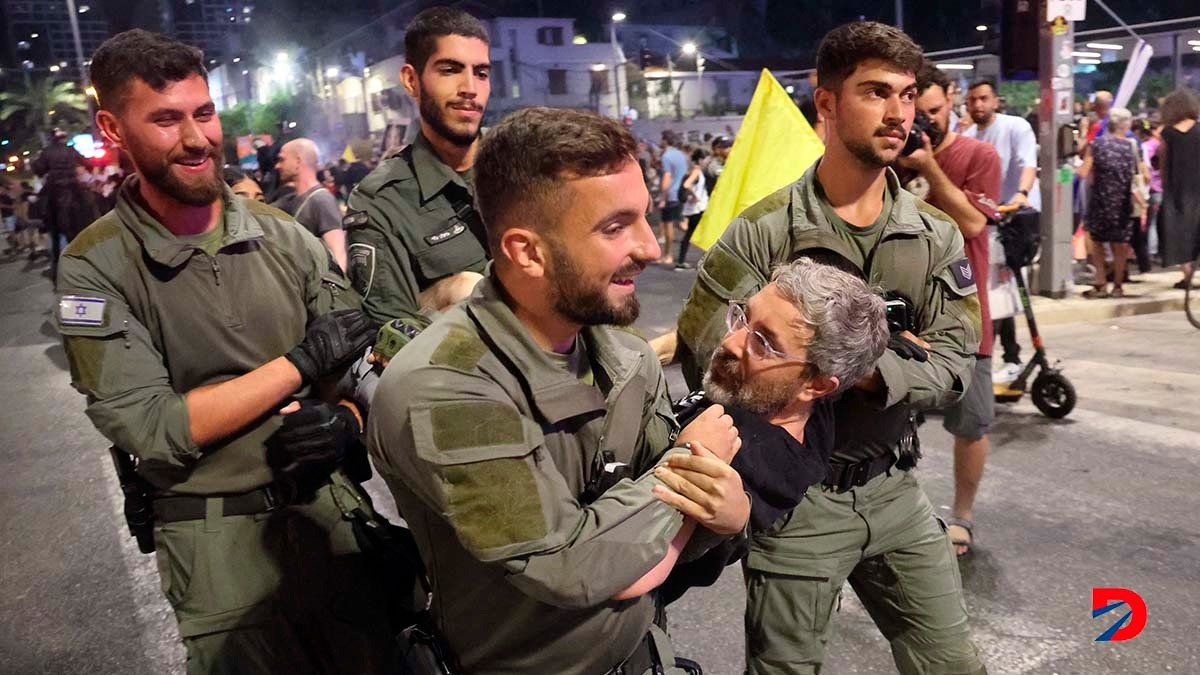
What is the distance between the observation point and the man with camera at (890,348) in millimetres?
2475

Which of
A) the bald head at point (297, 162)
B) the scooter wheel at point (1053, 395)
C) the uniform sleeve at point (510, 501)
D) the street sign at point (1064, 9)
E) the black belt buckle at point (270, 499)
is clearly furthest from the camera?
the street sign at point (1064, 9)

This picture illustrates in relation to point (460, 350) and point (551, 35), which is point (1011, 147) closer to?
point (460, 350)

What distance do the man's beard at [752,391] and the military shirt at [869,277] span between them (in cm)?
38

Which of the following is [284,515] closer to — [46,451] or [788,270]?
[788,270]

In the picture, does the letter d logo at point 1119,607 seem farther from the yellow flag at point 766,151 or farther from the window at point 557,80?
the window at point 557,80

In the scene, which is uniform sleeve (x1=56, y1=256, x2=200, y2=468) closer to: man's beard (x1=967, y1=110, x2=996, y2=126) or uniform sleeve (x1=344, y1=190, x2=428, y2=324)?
uniform sleeve (x1=344, y1=190, x2=428, y2=324)

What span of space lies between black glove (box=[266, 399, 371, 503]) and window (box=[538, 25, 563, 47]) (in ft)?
224

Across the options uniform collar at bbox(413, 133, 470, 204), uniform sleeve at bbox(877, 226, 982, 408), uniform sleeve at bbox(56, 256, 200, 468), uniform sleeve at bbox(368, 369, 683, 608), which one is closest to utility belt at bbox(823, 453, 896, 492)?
uniform sleeve at bbox(877, 226, 982, 408)

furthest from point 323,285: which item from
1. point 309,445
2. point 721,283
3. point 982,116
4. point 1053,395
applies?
point 982,116

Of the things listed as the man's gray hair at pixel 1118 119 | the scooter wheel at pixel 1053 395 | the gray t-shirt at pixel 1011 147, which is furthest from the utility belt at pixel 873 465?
the man's gray hair at pixel 1118 119

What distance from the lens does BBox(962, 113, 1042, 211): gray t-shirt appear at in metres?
7.39

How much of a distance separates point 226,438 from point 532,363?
1015 millimetres

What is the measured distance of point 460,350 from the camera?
5.16 ft

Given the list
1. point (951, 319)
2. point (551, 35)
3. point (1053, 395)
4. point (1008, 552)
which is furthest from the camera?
point (551, 35)
